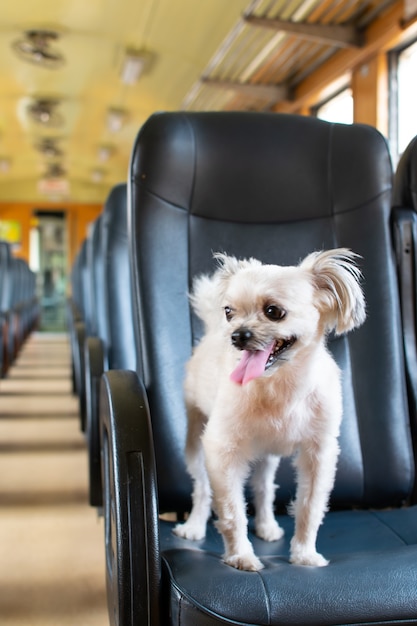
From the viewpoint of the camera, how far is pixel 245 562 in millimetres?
983

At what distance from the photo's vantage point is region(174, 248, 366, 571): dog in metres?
0.85

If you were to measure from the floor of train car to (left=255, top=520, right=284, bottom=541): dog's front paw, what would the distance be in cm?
67

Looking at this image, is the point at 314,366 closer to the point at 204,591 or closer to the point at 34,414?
the point at 204,591

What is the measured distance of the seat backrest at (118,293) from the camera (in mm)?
2336

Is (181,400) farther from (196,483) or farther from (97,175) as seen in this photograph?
(97,175)

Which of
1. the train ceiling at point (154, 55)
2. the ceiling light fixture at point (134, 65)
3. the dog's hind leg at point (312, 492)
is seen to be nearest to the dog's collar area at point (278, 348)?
the dog's hind leg at point (312, 492)

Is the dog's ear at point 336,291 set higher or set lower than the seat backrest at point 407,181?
lower

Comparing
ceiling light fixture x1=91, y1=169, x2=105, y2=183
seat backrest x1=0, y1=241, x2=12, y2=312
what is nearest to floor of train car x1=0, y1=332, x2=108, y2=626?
seat backrest x1=0, y1=241, x2=12, y2=312

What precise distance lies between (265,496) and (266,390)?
1.13ft

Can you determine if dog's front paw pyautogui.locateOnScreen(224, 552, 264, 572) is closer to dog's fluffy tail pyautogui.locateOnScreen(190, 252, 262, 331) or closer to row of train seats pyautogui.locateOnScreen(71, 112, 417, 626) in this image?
row of train seats pyautogui.locateOnScreen(71, 112, 417, 626)

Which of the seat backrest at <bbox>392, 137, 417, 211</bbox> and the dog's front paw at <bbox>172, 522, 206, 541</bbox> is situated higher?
the seat backrest at <bbox>392, 137, 417, 211</bbox>

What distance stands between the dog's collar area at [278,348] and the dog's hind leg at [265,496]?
39 centimetres

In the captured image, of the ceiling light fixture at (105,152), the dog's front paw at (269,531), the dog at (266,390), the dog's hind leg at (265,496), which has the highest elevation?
the ceiling light fixture at (105,152)

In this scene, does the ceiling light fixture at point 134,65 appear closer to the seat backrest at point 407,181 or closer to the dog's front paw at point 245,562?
the seat backrest at point 407,181
